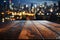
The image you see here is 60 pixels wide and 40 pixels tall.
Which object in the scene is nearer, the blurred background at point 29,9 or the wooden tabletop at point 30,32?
the wooden tabletop at point 30,32

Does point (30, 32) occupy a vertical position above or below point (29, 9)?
below

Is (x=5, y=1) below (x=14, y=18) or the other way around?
the other way around

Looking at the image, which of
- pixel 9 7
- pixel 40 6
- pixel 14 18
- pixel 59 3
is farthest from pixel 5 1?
pixel 59 3

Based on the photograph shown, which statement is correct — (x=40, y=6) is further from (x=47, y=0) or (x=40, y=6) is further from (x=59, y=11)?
(x=59, y=11)

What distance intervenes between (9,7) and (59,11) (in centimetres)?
116

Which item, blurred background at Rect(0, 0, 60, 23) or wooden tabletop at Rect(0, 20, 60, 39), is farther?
blurred background at Rect(0, 0, 60, 23)

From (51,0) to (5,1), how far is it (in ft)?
3.46

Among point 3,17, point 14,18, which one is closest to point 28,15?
point 14,18

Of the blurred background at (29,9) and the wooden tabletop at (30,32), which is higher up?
the blurred background at (29,9)

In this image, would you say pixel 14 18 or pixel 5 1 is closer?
pixel 5 1

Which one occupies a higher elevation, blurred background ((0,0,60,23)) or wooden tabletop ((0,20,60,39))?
blurred background ((0,0,60,23))

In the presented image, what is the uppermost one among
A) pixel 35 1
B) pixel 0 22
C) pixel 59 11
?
pixel 35 1

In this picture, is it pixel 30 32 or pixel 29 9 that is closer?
pixel 30 32

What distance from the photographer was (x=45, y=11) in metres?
3.78
